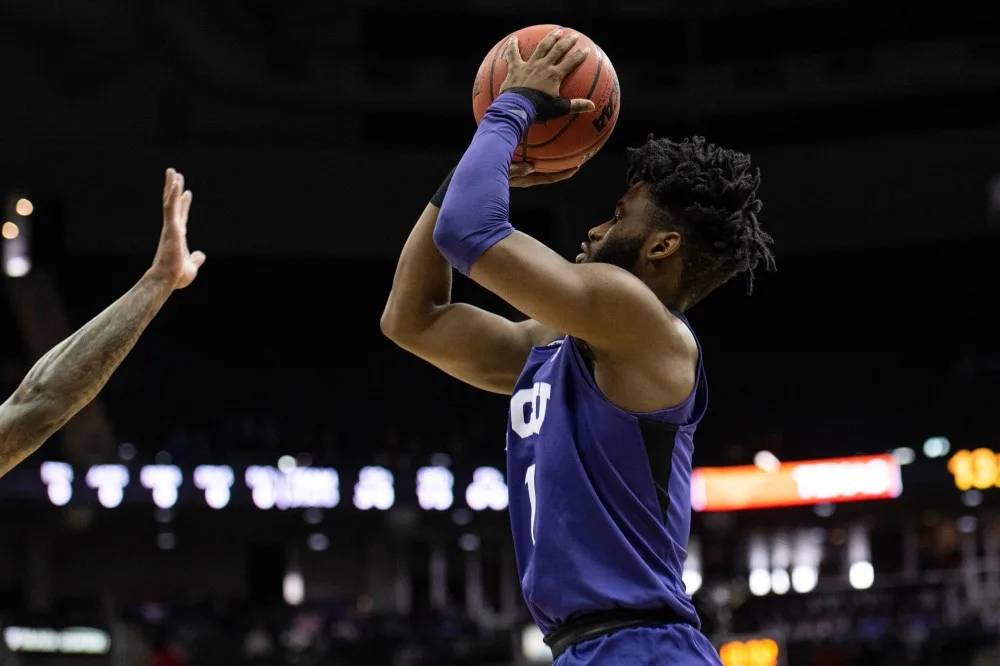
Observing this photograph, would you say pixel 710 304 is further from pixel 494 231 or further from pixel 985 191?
pixel 494 231

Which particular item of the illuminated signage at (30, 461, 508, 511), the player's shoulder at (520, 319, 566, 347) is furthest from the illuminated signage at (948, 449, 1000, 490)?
the player's shoulder at (520, 319, 566, 347)

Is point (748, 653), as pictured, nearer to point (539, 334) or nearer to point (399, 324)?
point (539, 334)

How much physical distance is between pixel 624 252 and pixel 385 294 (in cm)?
1844

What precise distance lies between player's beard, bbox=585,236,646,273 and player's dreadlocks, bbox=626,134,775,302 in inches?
3.5

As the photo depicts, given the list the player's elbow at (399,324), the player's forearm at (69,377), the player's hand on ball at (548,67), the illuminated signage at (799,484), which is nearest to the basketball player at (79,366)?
the player's forearm at (69,377)

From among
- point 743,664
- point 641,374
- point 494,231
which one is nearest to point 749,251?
point 641,374

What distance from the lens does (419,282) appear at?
9.96ft

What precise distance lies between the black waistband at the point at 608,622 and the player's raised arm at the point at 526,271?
53 cm

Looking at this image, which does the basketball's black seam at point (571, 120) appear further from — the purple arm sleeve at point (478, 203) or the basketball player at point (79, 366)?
the basketball player at point (79, 366)

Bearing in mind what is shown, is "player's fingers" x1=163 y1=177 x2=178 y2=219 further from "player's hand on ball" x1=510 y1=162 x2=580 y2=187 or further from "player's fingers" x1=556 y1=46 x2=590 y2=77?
"player's fingers" x1=556 y1=46 x2=590 y2=77

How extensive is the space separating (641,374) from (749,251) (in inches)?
17.4

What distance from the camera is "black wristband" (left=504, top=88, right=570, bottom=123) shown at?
8.96ft

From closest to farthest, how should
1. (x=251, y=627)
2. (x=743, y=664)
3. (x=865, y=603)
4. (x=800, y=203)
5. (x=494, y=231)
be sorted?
(x=494, y=231), (x=743, y=664), (x=251, y=627), (x=800, y=203), (x=865, y=603)

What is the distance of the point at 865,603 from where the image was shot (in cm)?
2078
